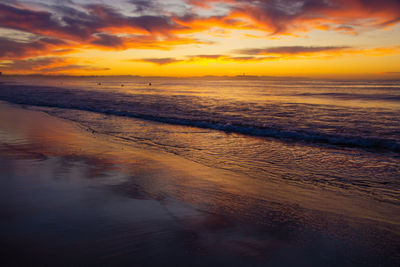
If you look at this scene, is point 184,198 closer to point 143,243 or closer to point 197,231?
point 197,231

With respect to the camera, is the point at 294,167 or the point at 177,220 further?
the point at 294,167

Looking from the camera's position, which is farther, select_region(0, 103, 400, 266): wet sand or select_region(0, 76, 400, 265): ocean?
select_region(0, 76, 400, 265): ocean

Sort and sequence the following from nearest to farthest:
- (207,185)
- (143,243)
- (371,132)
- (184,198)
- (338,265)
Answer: (338,265) → (143,243) → (184,198) → (207,185) → (371,132)

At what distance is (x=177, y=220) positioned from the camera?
4.20m

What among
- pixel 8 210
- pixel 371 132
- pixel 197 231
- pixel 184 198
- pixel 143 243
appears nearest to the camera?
pixel 143 243

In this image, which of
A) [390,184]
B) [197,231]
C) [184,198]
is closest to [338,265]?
[197,231]

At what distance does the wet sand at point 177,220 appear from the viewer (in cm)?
322

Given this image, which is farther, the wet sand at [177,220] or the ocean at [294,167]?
the ocean at [294,167]

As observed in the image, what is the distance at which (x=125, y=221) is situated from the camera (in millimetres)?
4055

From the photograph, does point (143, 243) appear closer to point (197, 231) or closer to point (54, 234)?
point (197, 231)

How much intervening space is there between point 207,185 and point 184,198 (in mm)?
906

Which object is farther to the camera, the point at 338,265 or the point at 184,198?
the point at 184,198

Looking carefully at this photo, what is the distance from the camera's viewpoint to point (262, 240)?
143 inches

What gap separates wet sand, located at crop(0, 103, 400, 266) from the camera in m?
3.22
